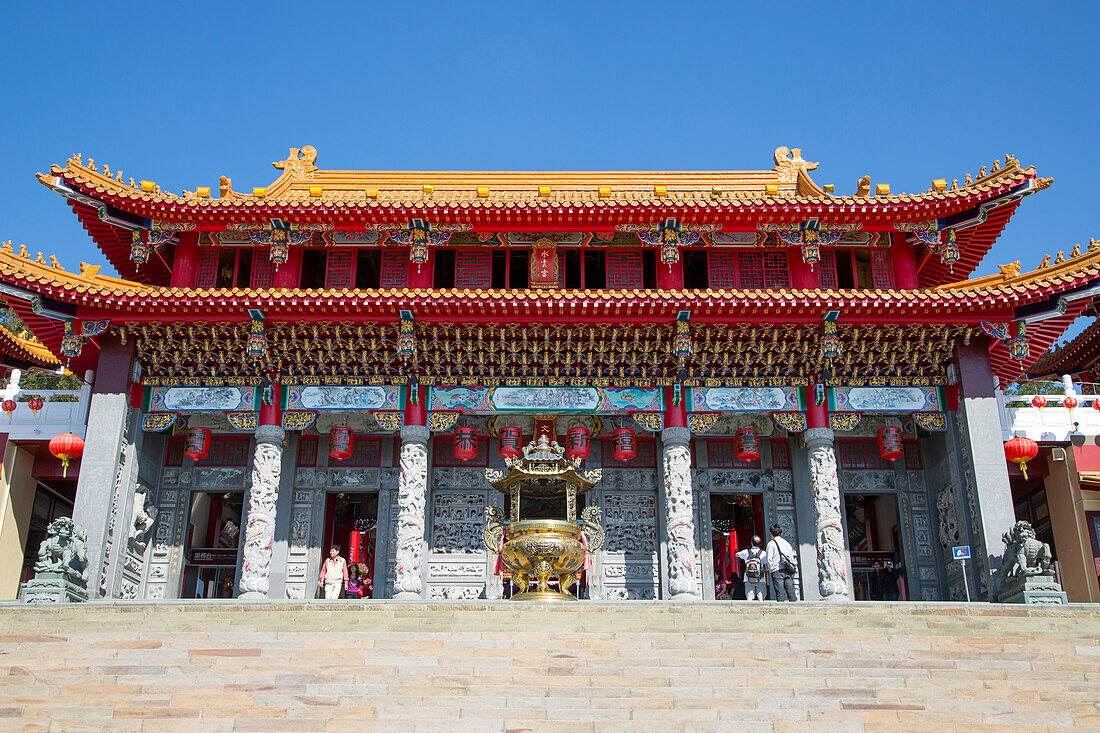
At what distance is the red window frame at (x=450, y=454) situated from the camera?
1769cm

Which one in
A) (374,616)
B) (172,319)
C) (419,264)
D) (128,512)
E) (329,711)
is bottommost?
(329,711)

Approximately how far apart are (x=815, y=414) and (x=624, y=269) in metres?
4.12

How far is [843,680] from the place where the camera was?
9.38 m

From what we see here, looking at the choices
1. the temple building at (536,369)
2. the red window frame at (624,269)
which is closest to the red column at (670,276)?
the temple building at (536,369)

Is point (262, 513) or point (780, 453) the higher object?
point (780, 453)

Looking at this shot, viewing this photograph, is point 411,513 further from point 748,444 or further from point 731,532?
point 731,532

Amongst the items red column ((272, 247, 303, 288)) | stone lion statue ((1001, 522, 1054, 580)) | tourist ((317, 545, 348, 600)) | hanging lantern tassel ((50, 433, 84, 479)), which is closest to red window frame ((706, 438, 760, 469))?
stone lion statue ((1001, 522, 1054, 580))

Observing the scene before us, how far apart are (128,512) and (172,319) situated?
3.21 m

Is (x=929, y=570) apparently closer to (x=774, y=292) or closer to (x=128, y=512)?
(x=774, y=292)

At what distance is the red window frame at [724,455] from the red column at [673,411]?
2.08 m

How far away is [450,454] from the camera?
17.8 meters

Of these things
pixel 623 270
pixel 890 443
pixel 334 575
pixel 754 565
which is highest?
pixel 623 270

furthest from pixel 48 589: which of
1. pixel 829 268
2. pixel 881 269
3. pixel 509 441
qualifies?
pixel 881 269

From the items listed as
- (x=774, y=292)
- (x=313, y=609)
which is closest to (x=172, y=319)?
(x=313, y=609)
